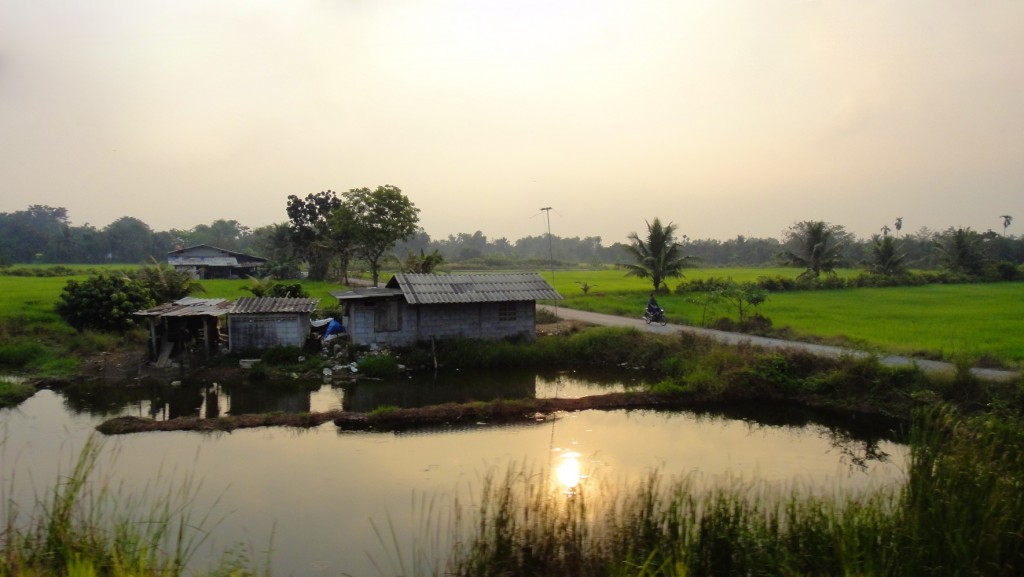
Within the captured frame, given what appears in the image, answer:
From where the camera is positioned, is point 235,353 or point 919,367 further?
point 235,353

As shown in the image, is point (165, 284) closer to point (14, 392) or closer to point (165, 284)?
point (165, 284)

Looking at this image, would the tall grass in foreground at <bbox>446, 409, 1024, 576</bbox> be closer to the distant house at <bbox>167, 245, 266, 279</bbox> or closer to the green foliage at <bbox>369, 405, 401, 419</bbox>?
the green foliage at <bbox>369, 405, 401, 419</bbox>

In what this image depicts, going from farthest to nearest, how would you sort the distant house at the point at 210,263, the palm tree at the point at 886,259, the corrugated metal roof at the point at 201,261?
the distant house at the point at 210,263 → the corrugated metal roof at the point at 201,261 → the palm tree at the point at 886,259

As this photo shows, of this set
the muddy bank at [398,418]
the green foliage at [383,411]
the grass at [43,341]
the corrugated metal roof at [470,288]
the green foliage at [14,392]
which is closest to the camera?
the muddy bank at [398,418]

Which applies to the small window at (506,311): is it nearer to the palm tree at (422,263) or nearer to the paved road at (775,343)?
the paved road at (775,343)

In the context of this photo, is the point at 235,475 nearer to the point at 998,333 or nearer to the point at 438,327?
the point at 438,327

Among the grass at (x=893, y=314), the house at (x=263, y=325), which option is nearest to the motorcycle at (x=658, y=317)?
the grass at (x=893, y=314)

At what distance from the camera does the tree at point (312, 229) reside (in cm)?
4422

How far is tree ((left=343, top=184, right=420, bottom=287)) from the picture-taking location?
34.1 metres

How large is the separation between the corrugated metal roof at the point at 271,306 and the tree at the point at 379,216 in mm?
14805

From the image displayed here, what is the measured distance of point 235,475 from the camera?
9250 mm

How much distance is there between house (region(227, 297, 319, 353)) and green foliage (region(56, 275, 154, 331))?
4.40m

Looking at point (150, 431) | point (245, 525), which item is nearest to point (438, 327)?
point (150, 431)

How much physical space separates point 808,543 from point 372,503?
16.9ft
